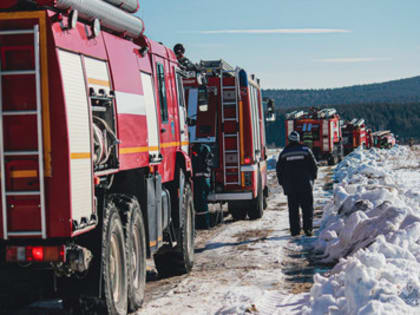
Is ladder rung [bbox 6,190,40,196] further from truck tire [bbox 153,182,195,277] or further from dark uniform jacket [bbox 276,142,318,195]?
dark uniform jacket [bbox 276,142,318,195]

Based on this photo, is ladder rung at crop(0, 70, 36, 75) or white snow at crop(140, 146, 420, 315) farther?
white snow at crop(140, 146, 420, 315)

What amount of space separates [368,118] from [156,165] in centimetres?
17267

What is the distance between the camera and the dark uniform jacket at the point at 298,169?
13266 millimetres

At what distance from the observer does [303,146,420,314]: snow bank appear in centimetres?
598

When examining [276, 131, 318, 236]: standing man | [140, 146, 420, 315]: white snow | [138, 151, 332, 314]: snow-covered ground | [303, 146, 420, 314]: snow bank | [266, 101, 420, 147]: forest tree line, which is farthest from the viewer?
[266, 101, 420, 147]: forest tree line

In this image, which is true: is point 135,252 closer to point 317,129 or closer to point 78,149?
point 78,149

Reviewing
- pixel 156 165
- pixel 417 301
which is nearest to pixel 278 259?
pixel 156 165

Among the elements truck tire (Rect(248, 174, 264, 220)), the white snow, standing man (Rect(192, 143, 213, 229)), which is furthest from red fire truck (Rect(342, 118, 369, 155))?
standing man (Rect(192, 143, 213, 229))

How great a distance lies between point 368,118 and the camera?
17625 centimetres

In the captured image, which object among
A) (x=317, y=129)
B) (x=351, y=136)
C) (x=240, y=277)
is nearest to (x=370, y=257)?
(x=240, y=277)

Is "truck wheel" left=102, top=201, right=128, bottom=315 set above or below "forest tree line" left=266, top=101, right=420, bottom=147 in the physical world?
below

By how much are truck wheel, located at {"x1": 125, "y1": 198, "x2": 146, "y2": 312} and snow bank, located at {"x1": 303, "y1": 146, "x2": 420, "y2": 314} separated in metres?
1.93

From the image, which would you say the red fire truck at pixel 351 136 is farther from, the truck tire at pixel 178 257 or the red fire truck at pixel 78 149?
the red fire truck at pixel 78 149

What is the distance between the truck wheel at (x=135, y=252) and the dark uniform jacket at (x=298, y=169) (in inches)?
226
